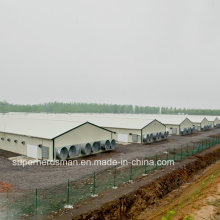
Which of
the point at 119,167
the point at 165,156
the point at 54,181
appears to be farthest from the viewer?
the point at 165,156

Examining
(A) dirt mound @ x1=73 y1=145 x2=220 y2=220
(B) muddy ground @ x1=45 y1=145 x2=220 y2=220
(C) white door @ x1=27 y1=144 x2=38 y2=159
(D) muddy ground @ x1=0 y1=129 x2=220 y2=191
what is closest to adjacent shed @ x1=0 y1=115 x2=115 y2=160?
(C) white door @ x1=27 y1=144 x2=38 y2=159

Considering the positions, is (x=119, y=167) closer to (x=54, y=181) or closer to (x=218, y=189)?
(x=54, y=181)

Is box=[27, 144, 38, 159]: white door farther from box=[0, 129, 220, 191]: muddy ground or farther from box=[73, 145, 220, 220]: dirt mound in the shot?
box=[73, 145, 220, 220]: dirt mound

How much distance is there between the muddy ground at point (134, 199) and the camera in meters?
14.6

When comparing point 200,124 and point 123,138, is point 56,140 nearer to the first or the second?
point 123,138

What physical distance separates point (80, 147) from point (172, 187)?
13.5m

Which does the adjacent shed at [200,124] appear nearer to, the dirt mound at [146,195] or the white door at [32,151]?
the dirt mound at [146,195]

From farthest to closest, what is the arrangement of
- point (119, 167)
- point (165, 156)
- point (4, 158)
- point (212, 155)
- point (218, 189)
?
point (212, 155) < point (165, 156) < point (4, 158) < point (119, 167) < point (218, 189)

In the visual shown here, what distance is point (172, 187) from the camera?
21.7 metres

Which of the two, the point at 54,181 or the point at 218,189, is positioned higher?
the point at 218,189

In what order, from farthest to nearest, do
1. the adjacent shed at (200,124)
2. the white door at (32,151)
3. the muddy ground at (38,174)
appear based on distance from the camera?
the adjacent shed at (200,124), the white door at (32,151), the muddy ground at (38,174)

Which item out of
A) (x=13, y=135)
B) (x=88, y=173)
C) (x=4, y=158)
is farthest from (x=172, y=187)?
(x=13, y=135)

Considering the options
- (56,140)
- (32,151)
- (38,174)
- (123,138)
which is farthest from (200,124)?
(38,174)

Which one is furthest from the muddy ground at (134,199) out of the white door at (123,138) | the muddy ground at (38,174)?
the white door at (123,138)
